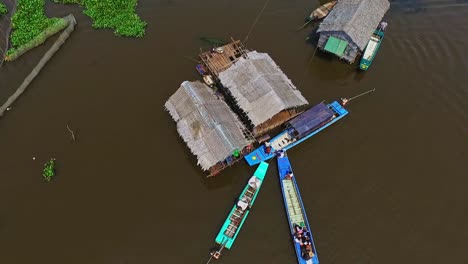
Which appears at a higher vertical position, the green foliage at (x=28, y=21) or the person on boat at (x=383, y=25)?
the green foliage at (x=28, y=21)

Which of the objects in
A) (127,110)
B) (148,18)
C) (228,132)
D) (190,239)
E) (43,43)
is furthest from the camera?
(148,18)

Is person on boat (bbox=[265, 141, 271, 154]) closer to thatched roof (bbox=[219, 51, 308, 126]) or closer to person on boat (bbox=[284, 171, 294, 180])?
thatched roof (bbox=[219, 51, 308, 126])

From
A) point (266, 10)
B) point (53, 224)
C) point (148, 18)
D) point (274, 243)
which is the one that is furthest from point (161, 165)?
point (266, 10)

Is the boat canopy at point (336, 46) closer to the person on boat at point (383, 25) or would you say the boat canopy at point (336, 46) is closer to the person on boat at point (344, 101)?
the person on boat at point (344, 101)

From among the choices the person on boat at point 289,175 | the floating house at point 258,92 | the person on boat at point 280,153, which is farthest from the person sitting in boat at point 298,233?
the floating house at point 258,92

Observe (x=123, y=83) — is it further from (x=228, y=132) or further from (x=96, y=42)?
(x=228, y=132)

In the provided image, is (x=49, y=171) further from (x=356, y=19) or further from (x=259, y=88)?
(x=356, y=19)
